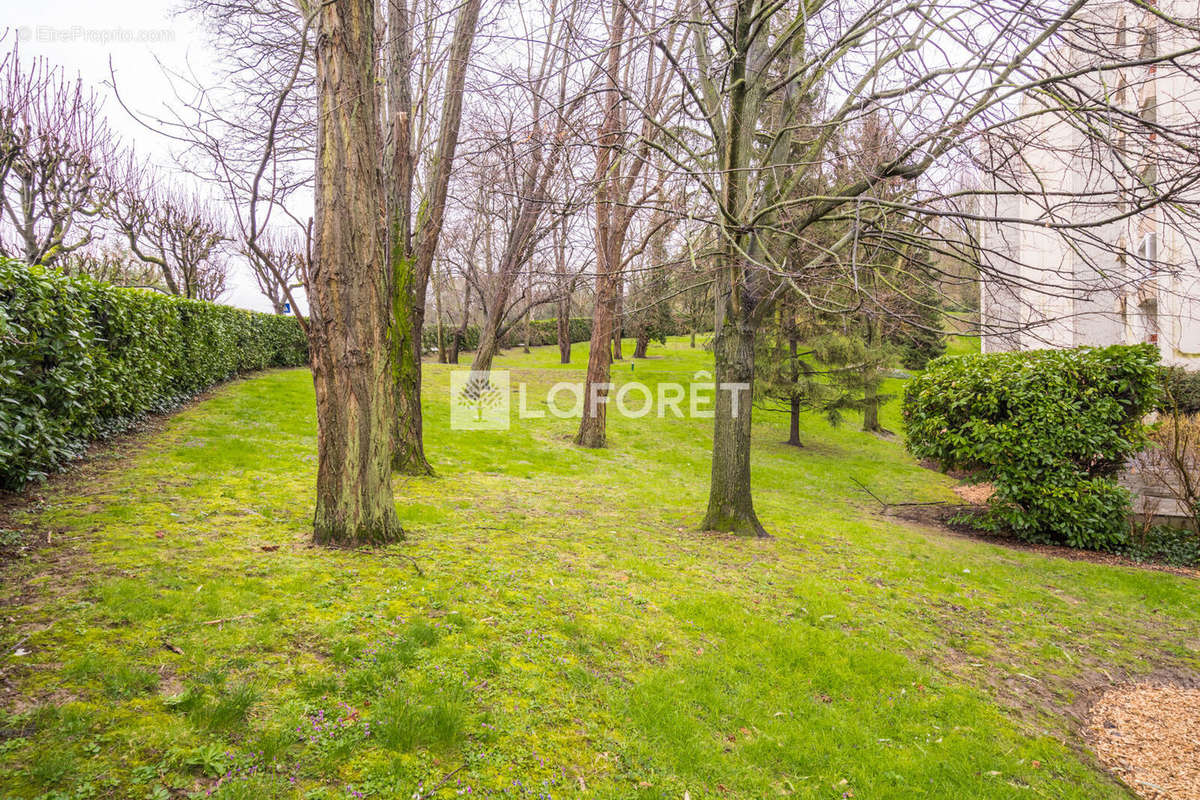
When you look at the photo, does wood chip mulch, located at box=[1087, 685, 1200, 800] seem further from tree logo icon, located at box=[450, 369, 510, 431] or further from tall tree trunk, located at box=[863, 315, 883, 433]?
tree logo icon, located at box=[450, 369, 510, 431]

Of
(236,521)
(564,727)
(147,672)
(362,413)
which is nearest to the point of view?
(147,672)

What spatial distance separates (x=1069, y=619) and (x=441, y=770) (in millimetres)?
5127

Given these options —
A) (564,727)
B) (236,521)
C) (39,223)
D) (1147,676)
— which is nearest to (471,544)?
(236,521)

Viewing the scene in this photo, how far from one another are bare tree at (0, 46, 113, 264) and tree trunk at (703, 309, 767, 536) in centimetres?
1396

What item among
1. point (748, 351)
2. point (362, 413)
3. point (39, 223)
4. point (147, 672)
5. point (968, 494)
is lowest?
point (968, 494)

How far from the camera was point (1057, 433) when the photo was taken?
6.44m

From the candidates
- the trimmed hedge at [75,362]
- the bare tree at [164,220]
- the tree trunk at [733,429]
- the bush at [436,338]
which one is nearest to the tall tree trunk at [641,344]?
the bush at [436,338]

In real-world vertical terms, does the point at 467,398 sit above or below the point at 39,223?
below

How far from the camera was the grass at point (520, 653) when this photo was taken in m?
2.15

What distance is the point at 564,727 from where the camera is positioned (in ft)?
8.50

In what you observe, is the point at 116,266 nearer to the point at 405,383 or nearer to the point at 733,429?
the point at 405,383

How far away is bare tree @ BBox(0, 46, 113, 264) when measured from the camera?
1175cm

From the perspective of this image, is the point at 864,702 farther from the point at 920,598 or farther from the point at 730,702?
the point at 920,598

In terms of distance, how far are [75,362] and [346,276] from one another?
3.17 meters
